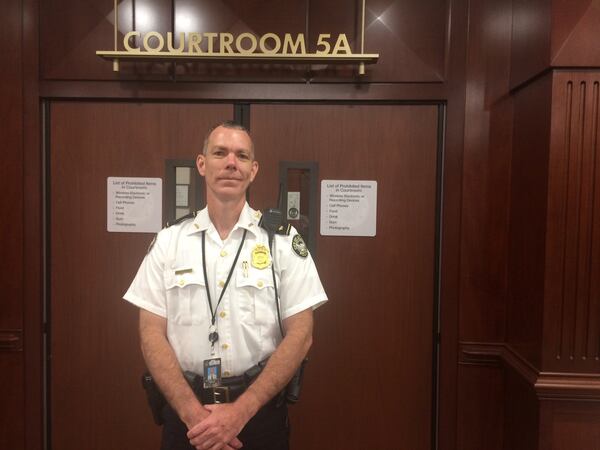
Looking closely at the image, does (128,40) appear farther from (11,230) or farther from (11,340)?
(11,340)

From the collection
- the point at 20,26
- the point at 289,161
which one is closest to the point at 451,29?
the point at 289,161

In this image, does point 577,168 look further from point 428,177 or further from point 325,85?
point 325,85

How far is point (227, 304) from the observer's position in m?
1.51

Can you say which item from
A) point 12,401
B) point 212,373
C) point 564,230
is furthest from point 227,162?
point 12,401

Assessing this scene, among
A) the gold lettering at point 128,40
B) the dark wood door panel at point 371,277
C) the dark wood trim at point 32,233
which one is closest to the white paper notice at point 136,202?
the dark wood trim at point 32,233

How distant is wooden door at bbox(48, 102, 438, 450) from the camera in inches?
87.3

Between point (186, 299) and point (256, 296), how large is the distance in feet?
0.80

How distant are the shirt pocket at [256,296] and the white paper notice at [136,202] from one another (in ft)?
3.06

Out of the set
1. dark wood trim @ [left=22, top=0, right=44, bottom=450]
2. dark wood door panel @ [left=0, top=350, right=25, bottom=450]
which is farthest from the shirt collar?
dark wood door panel @ [left=0, top=350, right=25, bottom=450]

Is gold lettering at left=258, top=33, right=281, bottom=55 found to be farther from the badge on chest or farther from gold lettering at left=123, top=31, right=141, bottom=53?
the badge on chest

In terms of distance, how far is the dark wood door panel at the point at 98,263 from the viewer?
2.23 metres

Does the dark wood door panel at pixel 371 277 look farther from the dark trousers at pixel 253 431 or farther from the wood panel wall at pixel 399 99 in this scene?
the dark trousers at pixel 253 431

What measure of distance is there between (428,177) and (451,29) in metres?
0.73

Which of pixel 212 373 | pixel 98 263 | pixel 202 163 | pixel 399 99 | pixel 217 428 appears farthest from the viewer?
pixel 98 263
